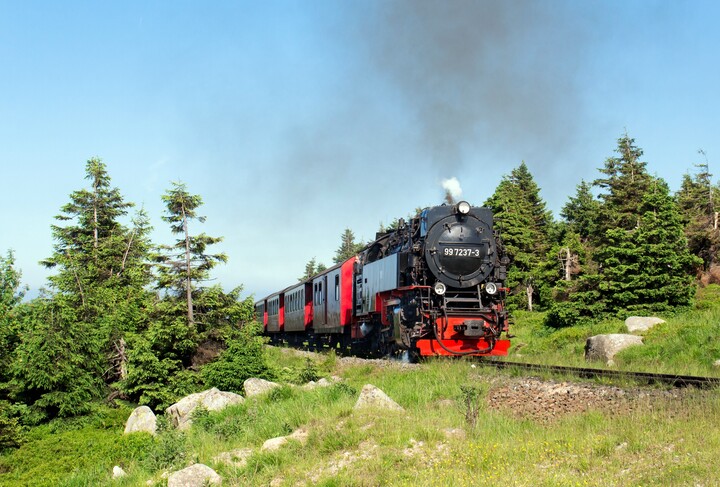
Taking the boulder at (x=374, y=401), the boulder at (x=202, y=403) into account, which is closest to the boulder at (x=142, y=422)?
the boulder at (x=202, y=403)

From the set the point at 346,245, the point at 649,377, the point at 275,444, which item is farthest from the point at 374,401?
the point at 346,245

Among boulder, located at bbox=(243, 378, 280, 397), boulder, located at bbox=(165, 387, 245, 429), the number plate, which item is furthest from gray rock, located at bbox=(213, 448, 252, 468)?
the number plate

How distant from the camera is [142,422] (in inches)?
671

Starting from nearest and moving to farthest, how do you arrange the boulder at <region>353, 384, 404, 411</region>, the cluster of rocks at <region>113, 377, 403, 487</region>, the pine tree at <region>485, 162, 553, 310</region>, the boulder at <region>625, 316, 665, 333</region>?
the cluster of rocks at <region>113, 377, 403, 487</region> → the boulder at <region>353, 384, 404, 411</region> → the boulder at <region>625, 316, 665, 333</region> → the pine tree at <region>485, 162, 553, 310</region>

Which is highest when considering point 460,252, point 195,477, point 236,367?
point 460,252

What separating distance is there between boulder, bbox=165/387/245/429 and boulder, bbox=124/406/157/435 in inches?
26.5

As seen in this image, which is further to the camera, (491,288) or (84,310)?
(84,310)

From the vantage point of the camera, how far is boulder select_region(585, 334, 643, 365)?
18.4m

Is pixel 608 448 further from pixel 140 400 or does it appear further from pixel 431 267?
pixel 140 400

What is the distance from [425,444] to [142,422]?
10894 millimetres

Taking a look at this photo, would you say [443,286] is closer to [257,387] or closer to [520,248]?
[257,387]

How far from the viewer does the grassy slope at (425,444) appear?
6918 millimetres

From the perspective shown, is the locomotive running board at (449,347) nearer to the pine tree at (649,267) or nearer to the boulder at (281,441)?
the boulder at (281,441)

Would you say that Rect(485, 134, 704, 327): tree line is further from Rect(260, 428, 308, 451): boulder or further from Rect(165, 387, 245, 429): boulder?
Rect(260, 428, 308, 451): boulder
